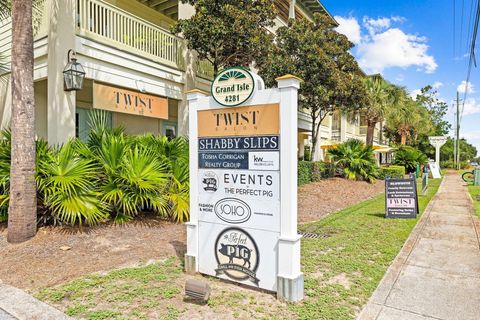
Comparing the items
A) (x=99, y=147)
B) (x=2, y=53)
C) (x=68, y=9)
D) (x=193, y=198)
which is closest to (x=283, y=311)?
(x=193, y=198)

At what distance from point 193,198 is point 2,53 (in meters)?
9.81

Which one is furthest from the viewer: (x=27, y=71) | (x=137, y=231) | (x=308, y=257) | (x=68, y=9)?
(x=68, y=9)

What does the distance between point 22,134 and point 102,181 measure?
1680mm

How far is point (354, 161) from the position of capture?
1658 centimetres

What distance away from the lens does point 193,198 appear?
Answer: 4.46 metres

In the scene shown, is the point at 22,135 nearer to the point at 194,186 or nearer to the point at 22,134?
the point at 22,134

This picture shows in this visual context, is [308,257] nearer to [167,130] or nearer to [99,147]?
[99,147]

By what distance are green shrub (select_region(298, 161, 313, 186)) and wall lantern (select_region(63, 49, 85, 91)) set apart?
8.75m

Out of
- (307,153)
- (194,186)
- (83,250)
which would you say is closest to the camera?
(194,186)

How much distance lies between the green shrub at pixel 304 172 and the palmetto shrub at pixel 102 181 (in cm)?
707

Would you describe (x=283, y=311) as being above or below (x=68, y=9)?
below

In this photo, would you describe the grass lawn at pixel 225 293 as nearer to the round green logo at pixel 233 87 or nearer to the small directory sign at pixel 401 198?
the round green logo at pixel 233 87

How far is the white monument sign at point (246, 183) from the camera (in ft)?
12.1

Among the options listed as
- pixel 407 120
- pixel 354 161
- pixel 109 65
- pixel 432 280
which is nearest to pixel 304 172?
pixel 354 161
